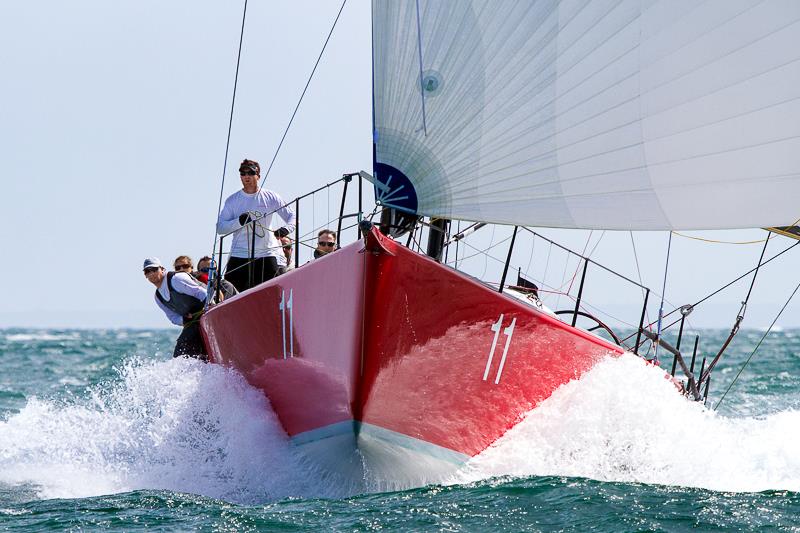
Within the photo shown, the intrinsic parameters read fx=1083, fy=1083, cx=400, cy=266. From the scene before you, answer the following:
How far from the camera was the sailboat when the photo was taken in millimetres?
5168

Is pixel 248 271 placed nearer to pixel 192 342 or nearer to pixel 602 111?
pixel 192 342

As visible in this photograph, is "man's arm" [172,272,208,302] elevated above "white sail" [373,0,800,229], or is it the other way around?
"white sail" [373,0,800,229]

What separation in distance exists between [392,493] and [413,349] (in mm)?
765

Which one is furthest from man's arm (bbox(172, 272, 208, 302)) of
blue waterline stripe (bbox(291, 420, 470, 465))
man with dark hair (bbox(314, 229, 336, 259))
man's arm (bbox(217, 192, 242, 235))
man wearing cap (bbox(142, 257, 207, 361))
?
blue waterline stripe (bbox(291, 420, 470, 465))

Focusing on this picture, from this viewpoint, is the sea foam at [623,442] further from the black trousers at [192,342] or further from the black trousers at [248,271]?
the black trousers at [192,342]

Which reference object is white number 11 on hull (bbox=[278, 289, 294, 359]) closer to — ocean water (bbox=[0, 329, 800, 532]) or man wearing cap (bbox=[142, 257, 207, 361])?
ocean water (bbox=[0, 329, 800, 532])

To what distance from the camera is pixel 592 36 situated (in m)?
5.27

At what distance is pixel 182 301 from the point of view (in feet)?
24.9

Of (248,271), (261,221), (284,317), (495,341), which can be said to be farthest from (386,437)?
(248,271)

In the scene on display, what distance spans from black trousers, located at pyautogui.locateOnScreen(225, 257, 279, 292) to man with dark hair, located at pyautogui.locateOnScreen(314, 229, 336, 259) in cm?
49

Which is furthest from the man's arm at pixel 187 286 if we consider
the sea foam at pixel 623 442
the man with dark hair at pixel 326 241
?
the sea foam at pixel 623 442

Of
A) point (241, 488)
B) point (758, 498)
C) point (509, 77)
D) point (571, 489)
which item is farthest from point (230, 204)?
point (758, 498)

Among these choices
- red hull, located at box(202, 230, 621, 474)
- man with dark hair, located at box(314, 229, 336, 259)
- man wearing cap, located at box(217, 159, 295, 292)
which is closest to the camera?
red hull, located at box(202, 230, 621, 474)

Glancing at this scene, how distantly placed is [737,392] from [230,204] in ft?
30.4
